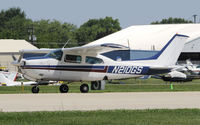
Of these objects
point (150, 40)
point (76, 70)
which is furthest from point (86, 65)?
point (150, 40)

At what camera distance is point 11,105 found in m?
17.4

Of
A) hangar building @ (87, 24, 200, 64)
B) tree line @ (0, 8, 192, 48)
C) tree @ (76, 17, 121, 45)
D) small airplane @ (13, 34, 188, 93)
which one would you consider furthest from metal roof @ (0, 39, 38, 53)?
tree @ (76, 17, 121, 45)

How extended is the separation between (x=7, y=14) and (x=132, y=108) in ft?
609

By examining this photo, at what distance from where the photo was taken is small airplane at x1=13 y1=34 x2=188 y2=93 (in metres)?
25.4

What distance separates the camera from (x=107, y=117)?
45.3 ft

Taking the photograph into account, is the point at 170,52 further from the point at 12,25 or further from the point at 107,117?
the point at 12,25

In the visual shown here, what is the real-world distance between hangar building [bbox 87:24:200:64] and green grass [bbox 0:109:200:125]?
55.0 m

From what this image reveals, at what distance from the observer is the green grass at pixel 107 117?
12.8 metres

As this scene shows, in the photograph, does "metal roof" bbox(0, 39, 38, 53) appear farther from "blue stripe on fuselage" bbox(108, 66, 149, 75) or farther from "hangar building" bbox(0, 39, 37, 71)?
"blue stripe on fuselage" bbox(108, 66, 149, 75)

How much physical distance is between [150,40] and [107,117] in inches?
2549

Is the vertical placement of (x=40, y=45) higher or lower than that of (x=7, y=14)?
lower

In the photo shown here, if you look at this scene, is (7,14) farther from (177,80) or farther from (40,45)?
(177,80)

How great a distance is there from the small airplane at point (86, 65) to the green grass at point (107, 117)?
10091mm

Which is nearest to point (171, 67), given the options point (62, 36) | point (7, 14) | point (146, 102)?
point (146, 102)
